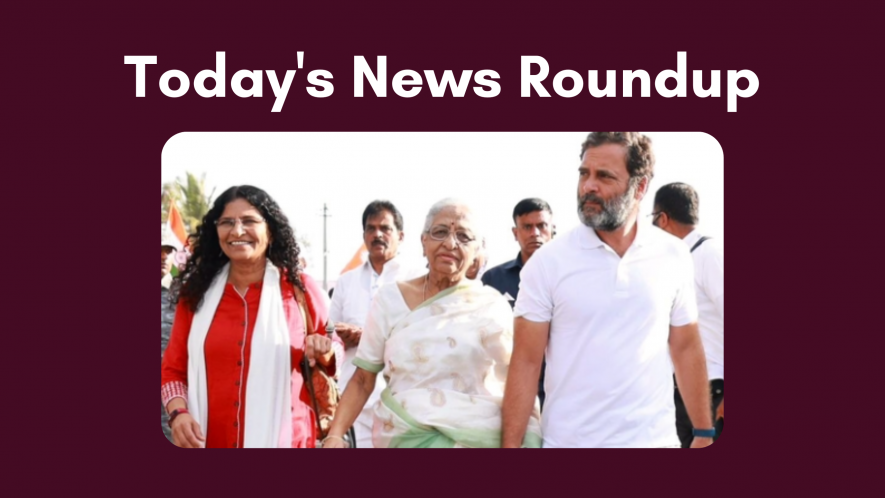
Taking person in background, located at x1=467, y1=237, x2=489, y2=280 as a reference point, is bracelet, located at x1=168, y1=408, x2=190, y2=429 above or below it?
below

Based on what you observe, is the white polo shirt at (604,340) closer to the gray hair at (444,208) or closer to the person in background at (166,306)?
the gray hair at (444,208)

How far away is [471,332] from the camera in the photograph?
5.07m

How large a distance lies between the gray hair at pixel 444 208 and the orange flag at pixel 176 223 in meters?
1.26

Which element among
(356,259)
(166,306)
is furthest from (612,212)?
(166,306)

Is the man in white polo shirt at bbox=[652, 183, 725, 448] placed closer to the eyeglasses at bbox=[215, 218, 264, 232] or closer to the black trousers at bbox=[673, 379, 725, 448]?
the black trousers at bbox=[673, 379, 725, 448]

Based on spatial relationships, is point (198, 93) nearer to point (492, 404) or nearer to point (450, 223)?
point (450, 223)

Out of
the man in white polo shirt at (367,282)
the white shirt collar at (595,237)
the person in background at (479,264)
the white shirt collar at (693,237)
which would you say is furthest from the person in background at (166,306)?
the white shirt collar at (693,237)

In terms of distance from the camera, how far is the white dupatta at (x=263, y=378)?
530 centimetres

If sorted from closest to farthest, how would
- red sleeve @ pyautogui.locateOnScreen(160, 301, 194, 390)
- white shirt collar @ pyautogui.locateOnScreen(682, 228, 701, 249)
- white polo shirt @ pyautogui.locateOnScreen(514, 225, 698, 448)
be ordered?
white polo shirt @ pyautogui.locateOnScreen(514, 225, 698, 448) → red sleeve @ pyautogui.locateOnScreen(160, 301, 194, 390) → white shirt collar @ pyautogui.locateOnScreen(682, 228, 701, 249)

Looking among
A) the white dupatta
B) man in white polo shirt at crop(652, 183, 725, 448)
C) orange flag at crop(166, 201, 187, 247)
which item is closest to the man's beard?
man in white polo shirt at crop(652, 183, 725, 448)

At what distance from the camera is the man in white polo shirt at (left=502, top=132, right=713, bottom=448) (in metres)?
4.96

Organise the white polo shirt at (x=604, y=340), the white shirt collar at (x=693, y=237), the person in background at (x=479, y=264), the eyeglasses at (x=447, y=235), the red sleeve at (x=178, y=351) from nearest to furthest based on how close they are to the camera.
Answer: the white polo shirt at (x=604, y=340) < the eyeglasses at (x=447, y=235) < the person in background at (x=479, y=264) < the red sleeve at (x=178, y=351) < the white shirt collar at (x=693, y=237)

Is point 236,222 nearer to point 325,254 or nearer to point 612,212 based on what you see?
point 325,254

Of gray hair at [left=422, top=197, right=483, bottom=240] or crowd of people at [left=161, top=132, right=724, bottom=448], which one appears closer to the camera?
crowd of people at [left=161, top=132, right=724, bottom=448]
